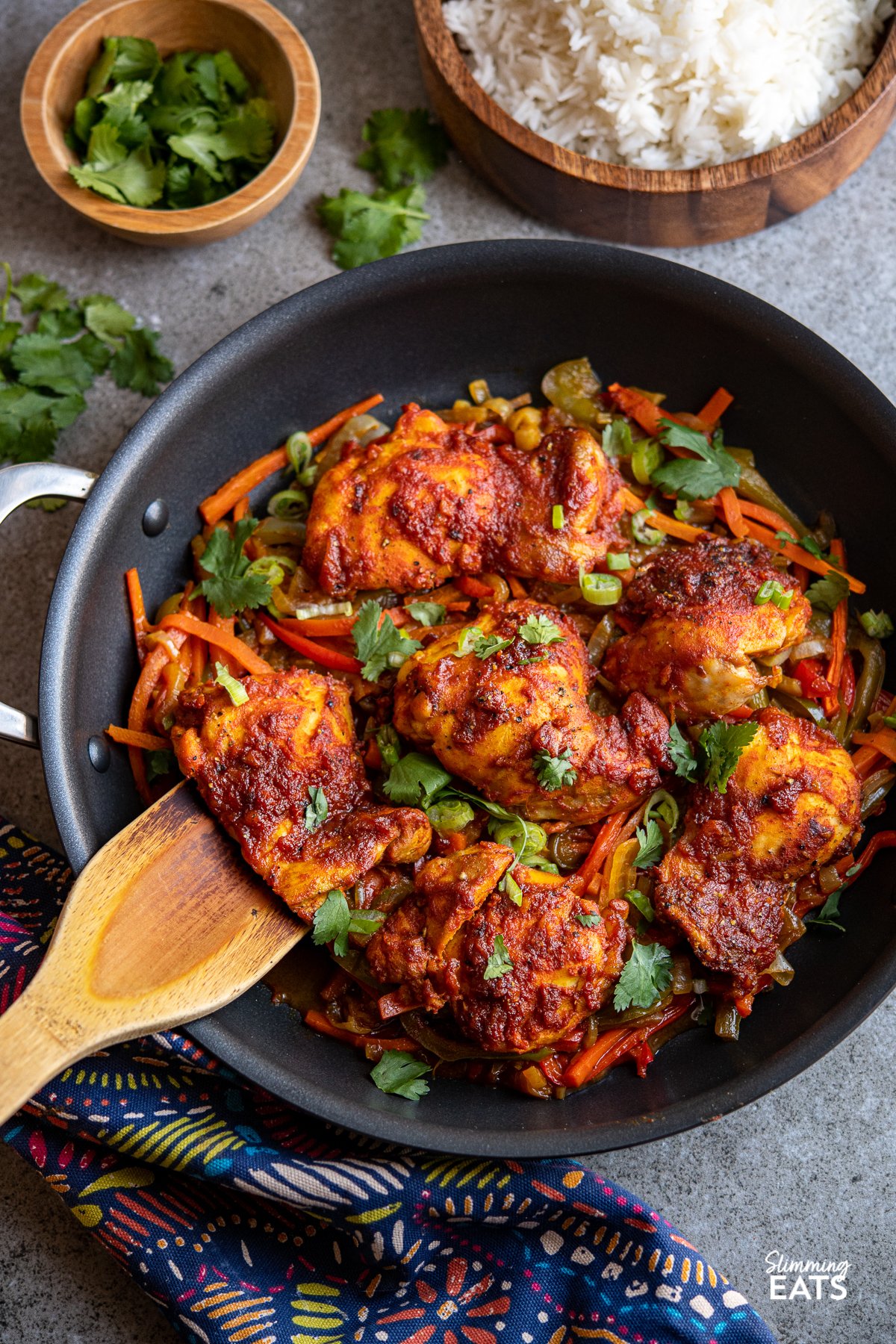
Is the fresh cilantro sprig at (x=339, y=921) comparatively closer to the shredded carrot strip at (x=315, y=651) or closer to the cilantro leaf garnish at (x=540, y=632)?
the shredded carrot strip at (x=315, y=651)

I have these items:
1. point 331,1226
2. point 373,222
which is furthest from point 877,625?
point 331,1226

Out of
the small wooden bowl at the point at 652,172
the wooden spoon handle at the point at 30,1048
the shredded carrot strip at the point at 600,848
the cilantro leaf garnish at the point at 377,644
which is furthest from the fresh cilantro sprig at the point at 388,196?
the wooden spoon handle at the point at 30,1048

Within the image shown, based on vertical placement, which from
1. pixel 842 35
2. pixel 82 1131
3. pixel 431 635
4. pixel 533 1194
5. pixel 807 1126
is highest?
pixel 842 35

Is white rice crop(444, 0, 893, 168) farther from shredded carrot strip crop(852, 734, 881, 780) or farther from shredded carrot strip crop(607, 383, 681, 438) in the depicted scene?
shredded carrot strip crop(852, 734, 881, 780)

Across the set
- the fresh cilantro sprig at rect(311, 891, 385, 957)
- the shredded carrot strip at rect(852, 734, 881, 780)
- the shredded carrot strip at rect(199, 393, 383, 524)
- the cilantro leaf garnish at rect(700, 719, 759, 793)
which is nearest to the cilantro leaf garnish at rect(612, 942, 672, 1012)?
the cilantro leaf garnish at rect(700, 719, 759, 793)

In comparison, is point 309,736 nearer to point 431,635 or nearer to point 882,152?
point 431,635

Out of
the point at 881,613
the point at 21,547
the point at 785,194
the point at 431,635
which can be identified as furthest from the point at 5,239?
the point at 881,613
